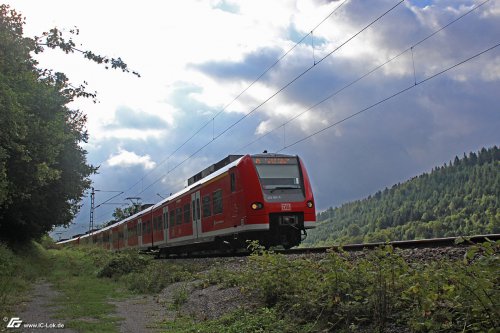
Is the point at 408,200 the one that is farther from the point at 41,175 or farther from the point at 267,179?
the point at 41,175

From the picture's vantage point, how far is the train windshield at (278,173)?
50.8 ft

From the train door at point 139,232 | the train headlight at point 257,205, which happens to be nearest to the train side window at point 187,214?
the train headlight at point 257,205

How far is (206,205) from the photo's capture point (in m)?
18.0

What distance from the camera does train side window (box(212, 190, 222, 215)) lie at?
16734 mm

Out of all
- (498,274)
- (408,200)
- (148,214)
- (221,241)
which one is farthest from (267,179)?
(408,200)

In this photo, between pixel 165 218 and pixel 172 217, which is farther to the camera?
pixel 165 218

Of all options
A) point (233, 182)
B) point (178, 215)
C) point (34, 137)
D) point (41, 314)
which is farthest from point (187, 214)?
point (41, 314)

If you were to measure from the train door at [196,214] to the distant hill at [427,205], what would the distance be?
5238 mm

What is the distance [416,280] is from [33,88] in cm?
1197

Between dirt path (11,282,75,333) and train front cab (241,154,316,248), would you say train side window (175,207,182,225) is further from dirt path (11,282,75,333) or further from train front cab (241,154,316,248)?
dirt path (11,282,75,333)

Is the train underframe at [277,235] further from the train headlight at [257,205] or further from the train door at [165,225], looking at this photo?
the train door at [165,225]

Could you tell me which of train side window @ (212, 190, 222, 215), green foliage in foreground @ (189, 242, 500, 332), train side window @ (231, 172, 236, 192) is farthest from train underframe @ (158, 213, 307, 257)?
green foliage in foreground @ (189, 242, 500, 332)

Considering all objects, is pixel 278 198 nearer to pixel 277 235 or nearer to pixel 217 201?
pixel 277 235

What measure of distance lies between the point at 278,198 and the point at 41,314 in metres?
8.43
